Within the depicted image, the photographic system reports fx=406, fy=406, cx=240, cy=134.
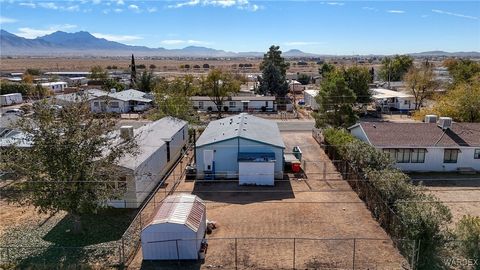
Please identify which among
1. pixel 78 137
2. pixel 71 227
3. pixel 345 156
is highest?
pixel 78 137

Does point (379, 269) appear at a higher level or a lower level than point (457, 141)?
lower

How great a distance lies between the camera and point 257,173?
100 feet

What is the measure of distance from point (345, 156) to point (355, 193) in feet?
12.2

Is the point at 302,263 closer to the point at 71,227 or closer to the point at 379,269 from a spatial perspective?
the point at 379,269

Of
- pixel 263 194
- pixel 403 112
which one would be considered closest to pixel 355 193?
pixel 263 194

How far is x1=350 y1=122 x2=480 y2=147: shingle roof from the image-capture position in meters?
33.9

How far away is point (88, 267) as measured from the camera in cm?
1884

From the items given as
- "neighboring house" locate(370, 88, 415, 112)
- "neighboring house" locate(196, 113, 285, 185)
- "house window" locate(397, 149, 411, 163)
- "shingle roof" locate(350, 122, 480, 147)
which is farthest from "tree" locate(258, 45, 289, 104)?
"neighboring house" locate(196, 113, 285, 185)

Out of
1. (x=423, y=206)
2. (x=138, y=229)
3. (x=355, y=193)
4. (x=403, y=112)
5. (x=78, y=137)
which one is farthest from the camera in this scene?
(x=403, y=112)

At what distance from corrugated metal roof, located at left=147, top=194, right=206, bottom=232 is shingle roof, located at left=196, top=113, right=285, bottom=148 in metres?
9.91

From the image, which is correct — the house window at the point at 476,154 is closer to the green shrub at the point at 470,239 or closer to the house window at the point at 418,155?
the house window at the point at 418,155

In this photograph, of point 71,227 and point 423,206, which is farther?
point 71,227

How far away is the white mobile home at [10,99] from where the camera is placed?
71431 millimetres

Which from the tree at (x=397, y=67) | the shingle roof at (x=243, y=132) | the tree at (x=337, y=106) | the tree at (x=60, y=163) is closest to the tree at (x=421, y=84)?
the tree at (x=337, y=106)
